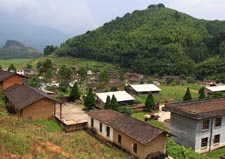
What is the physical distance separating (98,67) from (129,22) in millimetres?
46136

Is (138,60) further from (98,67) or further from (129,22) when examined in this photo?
(129,22)

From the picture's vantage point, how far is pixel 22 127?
2550 cm

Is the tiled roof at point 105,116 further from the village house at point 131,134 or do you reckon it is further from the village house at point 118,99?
the village house at point 118,99

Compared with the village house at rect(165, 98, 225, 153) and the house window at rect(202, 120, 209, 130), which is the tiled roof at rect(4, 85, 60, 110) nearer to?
the village house at rect(165, 98, 225, 153)

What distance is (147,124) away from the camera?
24938mm

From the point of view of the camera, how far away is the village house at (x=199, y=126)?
27.1m

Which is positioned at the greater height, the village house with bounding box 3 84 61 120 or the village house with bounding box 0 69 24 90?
the village house with bounding box 0 69 24 90

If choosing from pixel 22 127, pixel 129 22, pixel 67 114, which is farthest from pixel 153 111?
pixel 129 22

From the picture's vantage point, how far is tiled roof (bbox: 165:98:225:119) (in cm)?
2697

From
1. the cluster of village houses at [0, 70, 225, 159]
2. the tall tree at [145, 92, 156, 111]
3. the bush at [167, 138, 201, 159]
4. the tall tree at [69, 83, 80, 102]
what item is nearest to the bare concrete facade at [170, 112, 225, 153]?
the cluster of village houses at [0, 70, 225, 159]

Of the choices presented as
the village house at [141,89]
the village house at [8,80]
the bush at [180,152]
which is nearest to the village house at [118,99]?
the village house at [141,89]

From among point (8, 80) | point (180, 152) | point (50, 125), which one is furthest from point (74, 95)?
point (180, 152)

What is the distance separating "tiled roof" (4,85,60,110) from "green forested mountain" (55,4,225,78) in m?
58.8

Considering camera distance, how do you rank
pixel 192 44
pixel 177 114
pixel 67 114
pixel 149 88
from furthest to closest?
pixel 192 44
pixel 149 88
pixel 67 114
pixel 177 114
